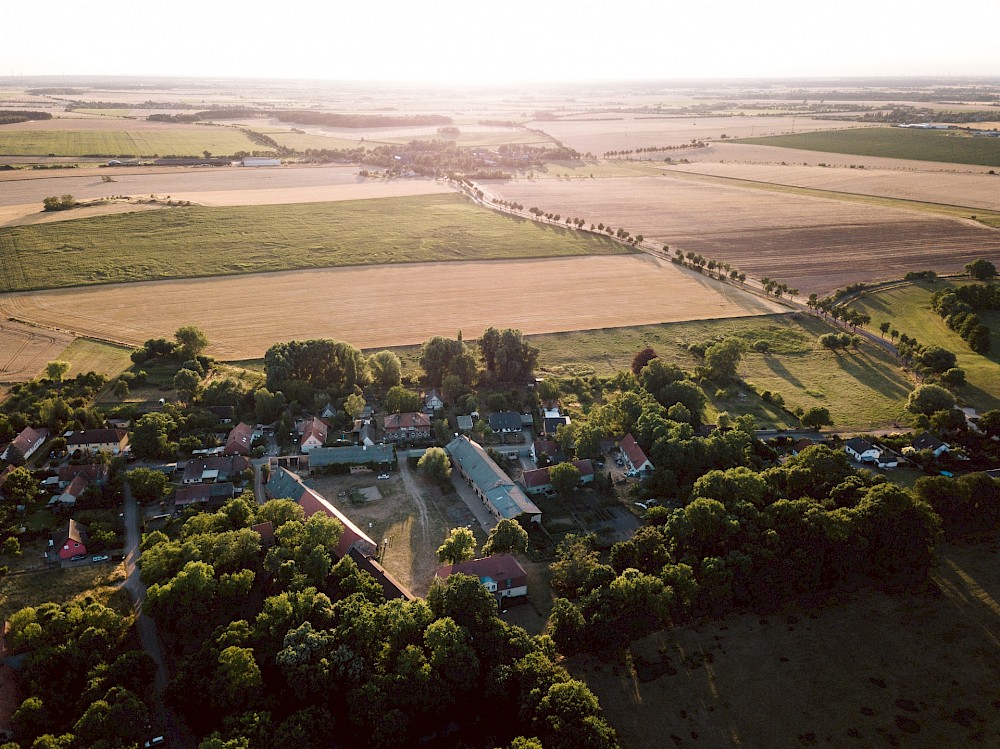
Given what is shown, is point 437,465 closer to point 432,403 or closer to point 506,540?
point 506,540

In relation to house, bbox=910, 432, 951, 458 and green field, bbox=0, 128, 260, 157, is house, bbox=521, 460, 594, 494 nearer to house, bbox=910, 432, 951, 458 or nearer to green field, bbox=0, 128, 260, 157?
house, bbox=910, 432, 951, 458

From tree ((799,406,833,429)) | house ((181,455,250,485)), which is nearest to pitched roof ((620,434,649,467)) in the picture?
tree ((799,406,833,429))

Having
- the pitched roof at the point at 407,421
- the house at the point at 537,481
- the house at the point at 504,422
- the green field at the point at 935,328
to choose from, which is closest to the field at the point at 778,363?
the green field at the point at 935,328

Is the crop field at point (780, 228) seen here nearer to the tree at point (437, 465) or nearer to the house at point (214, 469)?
the tree at point (437, 465)

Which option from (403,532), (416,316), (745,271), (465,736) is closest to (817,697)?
(465,736)

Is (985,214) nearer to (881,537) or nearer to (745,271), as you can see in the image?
(745,271)

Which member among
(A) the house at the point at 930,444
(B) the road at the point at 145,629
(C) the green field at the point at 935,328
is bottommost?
(B) the road at the point at 145,629
